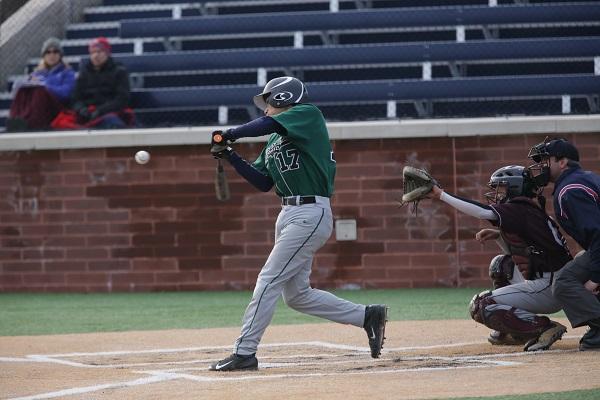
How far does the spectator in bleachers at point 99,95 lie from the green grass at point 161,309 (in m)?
2.17

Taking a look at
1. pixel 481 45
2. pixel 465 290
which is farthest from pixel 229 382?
pixel 481 45

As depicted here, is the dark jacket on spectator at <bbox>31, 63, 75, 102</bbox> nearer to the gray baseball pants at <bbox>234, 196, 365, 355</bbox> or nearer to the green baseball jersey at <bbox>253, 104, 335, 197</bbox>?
the green baseball jersey at <bbox>253, 104, 335, 197</bbox>

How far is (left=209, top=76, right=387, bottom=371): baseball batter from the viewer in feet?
23.1

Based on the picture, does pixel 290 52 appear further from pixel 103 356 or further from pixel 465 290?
pixel 103 356

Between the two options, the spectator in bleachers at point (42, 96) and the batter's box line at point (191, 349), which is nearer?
the batter's box line at point (191, 349)

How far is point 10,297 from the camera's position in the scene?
13.6 meters

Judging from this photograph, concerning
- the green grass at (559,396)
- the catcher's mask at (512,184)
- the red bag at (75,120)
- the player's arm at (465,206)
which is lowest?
the green grass at (559,396)

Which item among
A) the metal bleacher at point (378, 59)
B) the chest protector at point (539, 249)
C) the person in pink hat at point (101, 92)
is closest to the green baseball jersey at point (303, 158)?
the chest protector at point (539, 249)

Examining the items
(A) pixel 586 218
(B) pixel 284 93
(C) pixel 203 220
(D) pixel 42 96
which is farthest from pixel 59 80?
(A) pixel 586 218

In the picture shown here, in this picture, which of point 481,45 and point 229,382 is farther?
point 481,45

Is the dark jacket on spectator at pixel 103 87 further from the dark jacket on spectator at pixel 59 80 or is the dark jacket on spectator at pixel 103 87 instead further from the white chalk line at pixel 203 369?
the white chalk line at pixel 203 369

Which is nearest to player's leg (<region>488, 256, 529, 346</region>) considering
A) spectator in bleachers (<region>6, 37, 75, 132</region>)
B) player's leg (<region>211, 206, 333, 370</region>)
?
player's leg (<region>211, 206, 333, 370</region>)

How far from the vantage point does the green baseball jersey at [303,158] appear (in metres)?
7.16

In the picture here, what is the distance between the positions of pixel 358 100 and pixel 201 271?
2.89 metres
